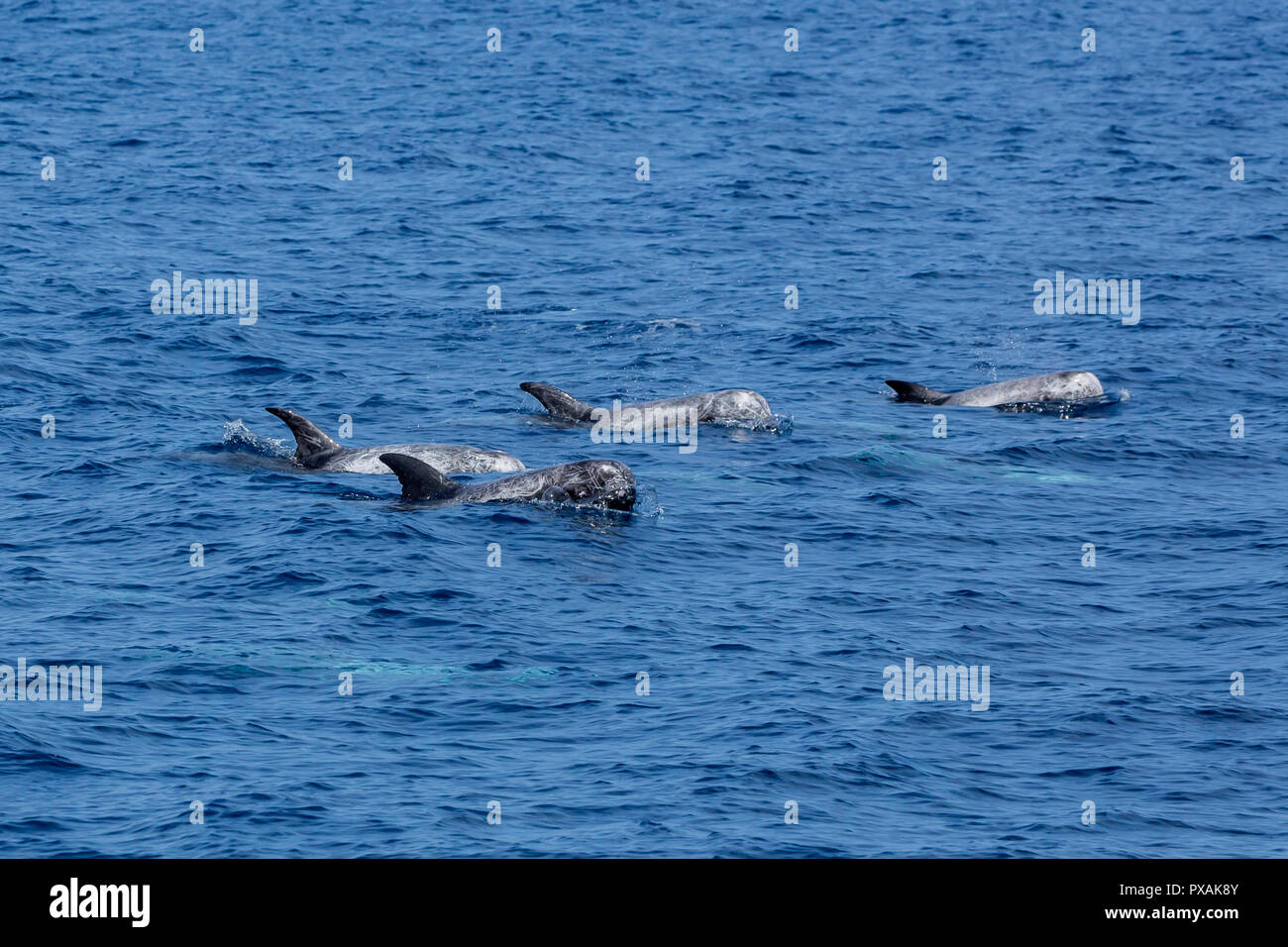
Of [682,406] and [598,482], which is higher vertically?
[682,406]

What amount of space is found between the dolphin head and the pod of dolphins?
0.02 metres

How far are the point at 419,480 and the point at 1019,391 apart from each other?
47.7 feet

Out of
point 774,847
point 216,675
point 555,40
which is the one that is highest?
point 555,40

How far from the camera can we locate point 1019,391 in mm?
36594

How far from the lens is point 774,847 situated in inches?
635

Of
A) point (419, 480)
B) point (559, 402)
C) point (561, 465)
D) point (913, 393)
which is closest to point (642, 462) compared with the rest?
point (559, 402)

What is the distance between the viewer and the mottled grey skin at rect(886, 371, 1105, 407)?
36.4m

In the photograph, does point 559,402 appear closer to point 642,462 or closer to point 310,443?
point 642,462

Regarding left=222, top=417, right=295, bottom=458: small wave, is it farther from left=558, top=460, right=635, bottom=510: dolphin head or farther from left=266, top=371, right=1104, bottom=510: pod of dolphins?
left=558, top=460, right=635, bottom=510: dolphin head

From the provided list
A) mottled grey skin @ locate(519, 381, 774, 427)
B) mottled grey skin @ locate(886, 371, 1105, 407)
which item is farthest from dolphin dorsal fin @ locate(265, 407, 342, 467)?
mottled grey skin @ locate(886, 371, 1105, 407)
